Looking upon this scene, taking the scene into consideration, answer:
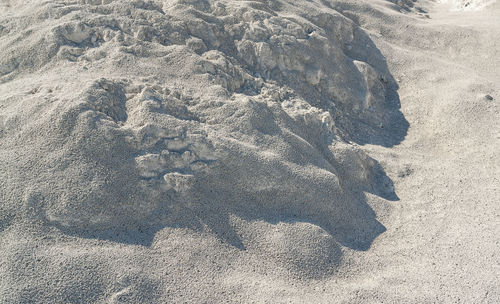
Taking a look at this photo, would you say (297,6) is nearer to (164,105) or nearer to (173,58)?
(173,58)

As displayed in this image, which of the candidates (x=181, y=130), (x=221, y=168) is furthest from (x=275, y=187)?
(x=181, y=130)

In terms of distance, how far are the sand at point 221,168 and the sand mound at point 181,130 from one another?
0.06ft

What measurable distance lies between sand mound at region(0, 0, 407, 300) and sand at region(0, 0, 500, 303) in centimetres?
2

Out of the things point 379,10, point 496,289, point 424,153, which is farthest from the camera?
point 379,10

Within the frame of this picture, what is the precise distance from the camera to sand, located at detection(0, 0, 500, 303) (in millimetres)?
3521

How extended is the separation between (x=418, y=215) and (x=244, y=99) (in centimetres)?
266

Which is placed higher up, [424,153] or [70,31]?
[70,31]

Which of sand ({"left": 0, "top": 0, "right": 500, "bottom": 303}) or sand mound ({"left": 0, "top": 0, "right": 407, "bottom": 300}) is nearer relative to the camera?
sand ({"left": 0, "top": 0, "right": 500, "bottom": 303})

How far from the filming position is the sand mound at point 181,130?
146 inches

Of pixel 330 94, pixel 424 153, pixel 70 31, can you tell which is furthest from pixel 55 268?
pixel 424 153

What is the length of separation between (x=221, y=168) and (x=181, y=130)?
2.00ft

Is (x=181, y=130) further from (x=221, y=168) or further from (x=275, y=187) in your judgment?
(x=275, y=187)

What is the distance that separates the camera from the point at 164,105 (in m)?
4.21

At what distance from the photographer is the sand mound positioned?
12.2 ft
